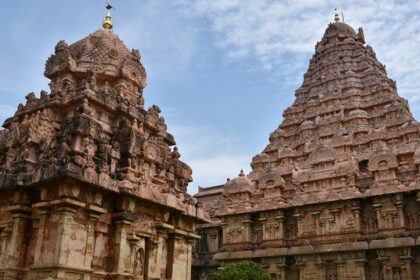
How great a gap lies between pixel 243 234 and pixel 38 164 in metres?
22.9

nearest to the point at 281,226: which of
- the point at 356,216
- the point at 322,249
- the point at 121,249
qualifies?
the point at 322,249

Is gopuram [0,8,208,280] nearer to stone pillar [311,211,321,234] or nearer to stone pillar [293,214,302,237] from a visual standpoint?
stone pillar [311,211,321,234]

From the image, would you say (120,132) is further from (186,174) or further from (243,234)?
(243,234)

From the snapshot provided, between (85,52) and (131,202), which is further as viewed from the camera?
(85,52)

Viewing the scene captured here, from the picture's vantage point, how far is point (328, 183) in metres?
32.8

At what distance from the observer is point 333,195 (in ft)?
101

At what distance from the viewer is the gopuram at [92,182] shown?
12.9 meters

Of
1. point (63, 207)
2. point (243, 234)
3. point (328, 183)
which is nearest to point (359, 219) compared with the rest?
point (328, 183)

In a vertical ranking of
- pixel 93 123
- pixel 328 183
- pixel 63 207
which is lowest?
pixel 63 207

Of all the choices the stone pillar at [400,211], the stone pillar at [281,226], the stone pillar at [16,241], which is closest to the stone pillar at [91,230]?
the stone pillar at [16,241]

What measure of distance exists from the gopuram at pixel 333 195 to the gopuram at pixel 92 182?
15642mm

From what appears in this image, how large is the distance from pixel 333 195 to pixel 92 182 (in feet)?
70.3

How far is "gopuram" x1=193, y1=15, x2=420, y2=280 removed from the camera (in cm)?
2855

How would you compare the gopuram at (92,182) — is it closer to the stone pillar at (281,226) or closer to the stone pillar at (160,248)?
the stone pillar at (160,248)
